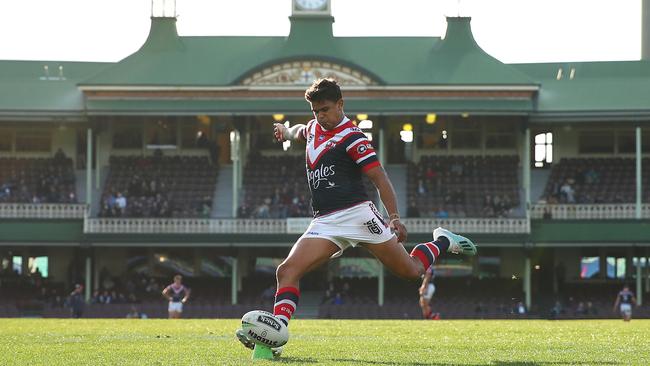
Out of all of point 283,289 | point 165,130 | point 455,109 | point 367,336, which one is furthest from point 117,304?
point 283,289

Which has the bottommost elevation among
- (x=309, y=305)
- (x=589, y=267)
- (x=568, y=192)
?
(x=309, y=305)

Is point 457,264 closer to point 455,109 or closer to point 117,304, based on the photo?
point 455,109

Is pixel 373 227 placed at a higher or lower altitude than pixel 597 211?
higher

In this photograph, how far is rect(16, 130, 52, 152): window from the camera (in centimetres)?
5538

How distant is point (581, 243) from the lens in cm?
4994

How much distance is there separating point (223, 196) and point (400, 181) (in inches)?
270

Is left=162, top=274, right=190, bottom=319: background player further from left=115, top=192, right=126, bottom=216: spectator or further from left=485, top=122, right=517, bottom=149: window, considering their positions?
left=485, top=122, right=517, bottom=149: window

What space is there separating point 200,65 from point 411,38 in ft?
28.2

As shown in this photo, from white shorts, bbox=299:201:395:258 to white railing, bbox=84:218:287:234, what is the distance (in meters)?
37.4

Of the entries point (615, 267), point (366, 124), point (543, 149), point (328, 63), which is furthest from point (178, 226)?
point (615, 267)

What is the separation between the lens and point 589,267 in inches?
2060

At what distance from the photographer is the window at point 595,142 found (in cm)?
5397

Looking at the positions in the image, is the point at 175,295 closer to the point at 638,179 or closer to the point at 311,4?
the point at 638,179

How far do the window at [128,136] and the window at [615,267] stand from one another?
19186 mm
